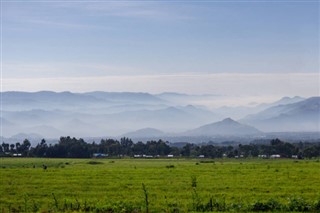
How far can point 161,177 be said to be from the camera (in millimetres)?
35531

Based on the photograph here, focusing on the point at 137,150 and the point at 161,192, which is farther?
the point at 137,150

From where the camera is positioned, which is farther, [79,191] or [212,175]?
[212,175]

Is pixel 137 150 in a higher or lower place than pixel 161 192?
higher

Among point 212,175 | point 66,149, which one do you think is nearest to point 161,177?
point 212,175

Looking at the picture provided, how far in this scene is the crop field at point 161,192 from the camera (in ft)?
72.2

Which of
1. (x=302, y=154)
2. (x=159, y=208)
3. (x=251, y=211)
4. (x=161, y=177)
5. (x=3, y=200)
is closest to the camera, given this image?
(x=251, y=211)

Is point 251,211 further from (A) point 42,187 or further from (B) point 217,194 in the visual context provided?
(A) point 42,187

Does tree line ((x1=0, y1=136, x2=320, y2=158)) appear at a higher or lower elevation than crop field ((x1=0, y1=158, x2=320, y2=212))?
higher

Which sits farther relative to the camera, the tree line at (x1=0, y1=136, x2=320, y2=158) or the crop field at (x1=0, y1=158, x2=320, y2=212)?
the tree line at (x1=0, y1=136, x2=320, y2=158)

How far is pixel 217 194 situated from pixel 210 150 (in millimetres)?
84567

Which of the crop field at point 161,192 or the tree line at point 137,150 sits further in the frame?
the tree line at point 137,150

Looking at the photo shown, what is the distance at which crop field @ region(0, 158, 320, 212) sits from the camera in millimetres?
22016

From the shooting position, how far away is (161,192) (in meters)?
27.6

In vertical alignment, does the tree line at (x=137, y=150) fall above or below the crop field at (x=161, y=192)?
above
